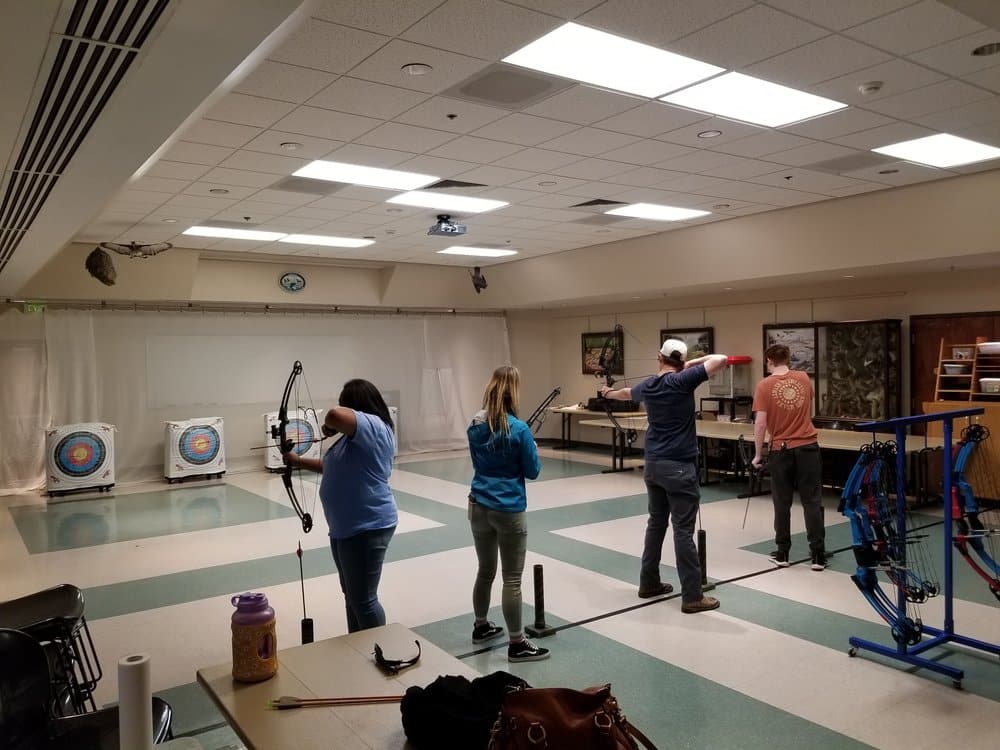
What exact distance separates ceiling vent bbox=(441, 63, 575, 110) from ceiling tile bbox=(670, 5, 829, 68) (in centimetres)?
72

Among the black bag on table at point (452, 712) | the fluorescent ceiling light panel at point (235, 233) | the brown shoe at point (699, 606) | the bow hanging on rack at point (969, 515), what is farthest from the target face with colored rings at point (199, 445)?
the black bag on table at point (452, 712)

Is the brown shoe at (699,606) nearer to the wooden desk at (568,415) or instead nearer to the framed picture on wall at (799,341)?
the framed picture on wall at (799,341)

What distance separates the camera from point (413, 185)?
623 centimetres

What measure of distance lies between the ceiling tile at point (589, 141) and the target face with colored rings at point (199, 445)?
652 cm

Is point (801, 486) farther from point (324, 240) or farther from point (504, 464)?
point (324, 240)

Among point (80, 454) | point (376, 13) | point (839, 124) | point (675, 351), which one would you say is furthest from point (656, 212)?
point (80, 454)

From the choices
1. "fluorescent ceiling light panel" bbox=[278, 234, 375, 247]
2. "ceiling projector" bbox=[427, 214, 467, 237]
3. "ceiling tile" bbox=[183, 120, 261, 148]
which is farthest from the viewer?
"fluorescent ceiling light panel" bbox=[278, 234, 375, 247]

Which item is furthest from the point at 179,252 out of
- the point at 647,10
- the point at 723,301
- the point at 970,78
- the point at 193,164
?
the point at 970,78

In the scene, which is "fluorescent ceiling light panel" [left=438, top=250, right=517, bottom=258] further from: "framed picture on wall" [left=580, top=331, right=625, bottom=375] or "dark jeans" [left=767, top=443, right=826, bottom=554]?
"dark jeans" [left=767, top=443, right=826, bottom=554]

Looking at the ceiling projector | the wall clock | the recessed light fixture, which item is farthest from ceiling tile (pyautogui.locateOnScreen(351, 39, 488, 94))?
the wall clock

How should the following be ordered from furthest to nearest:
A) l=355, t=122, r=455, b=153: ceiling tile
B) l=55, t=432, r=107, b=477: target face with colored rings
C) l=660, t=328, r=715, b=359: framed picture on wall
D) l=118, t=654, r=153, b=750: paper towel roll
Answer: l=660, t=328, r=715, b=359: framed picture on wall
l=55, t=432, r=107, b=477: target face with colored rings
l=355, t=122, r=455, b=153: ceiling tile
l=118, t=654, r=153, b=750: paper towel roll

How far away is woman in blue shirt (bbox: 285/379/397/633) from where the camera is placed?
302 cm

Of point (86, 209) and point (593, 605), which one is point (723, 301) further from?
point (86, 209)

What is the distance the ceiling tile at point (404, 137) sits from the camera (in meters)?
4.71
